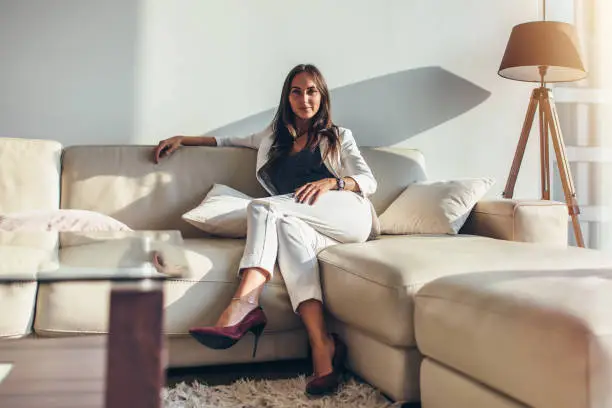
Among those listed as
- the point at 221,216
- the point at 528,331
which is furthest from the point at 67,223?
the point at 528,331

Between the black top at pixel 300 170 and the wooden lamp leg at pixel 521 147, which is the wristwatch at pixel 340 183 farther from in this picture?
the wooden lamp leg at pixel 521 147

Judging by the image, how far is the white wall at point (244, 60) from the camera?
9.42 ft

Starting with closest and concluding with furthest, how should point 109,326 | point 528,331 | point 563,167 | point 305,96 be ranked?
1. point 109,326
2. point 528,331
3. point 305,96
4. point 563,167

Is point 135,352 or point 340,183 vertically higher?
point 340,183

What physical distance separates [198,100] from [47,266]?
85.7 inches

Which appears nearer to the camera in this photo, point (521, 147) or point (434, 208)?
point (434, 208)

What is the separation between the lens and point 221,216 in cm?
236

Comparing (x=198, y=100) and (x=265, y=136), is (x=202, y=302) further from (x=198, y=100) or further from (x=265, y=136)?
(x=198, y=100)

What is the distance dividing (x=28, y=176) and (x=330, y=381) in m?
1.39

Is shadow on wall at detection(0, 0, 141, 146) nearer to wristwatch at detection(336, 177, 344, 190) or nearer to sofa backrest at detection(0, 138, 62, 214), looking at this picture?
sofa backrest at detection(0, 138, 62, 214)

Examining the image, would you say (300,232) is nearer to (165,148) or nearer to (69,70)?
(165,148)

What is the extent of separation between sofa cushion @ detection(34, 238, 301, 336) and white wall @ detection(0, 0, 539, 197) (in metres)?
1.07

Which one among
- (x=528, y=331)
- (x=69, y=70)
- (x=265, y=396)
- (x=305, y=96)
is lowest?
(x=265, y=396)

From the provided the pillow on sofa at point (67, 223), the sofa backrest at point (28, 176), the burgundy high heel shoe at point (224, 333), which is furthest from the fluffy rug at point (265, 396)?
the sofa backrest at point (28, 176)
